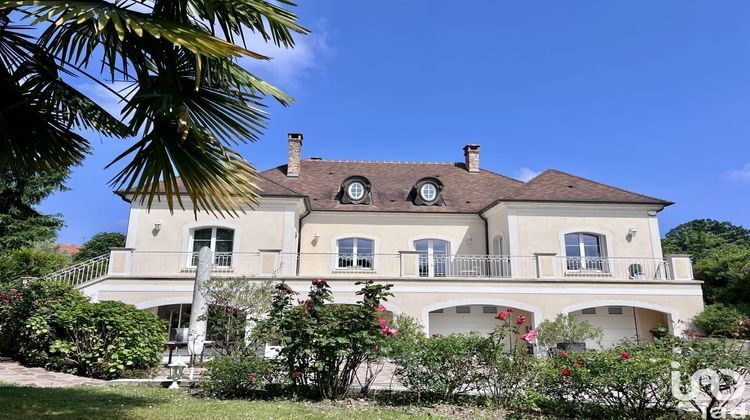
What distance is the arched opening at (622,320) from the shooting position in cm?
1730

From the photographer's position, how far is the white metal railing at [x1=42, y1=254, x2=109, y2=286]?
15.6 metres

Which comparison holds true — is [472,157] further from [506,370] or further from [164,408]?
[164,408]

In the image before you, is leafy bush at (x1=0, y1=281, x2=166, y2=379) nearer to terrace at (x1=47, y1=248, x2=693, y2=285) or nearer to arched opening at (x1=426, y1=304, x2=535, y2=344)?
terrace at (x1=47, y1=248, x2=693, y2=285)

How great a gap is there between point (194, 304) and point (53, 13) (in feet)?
32.0

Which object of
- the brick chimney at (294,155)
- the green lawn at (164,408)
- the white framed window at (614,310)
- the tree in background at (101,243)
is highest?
the brick chimney at (294,155)

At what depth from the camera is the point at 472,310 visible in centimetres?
1761

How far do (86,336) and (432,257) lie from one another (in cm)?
1141

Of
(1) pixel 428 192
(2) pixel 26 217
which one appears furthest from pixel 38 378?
(2) pixel 26 217

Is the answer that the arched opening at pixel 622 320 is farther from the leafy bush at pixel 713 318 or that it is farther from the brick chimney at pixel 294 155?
the brick chimney at pixel 294 155

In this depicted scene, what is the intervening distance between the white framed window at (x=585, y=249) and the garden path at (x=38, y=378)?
15670 mm

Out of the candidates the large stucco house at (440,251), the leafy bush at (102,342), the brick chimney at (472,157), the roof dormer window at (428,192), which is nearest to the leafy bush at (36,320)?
the leafy bush at (102,342)

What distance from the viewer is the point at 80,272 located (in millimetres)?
16469

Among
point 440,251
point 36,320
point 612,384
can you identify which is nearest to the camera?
point 612,384

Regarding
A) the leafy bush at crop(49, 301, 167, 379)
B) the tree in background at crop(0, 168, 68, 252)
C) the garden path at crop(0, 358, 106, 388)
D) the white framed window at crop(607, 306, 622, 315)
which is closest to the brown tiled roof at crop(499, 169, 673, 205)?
the white framed window at crop(607, 306, 622, 315)
